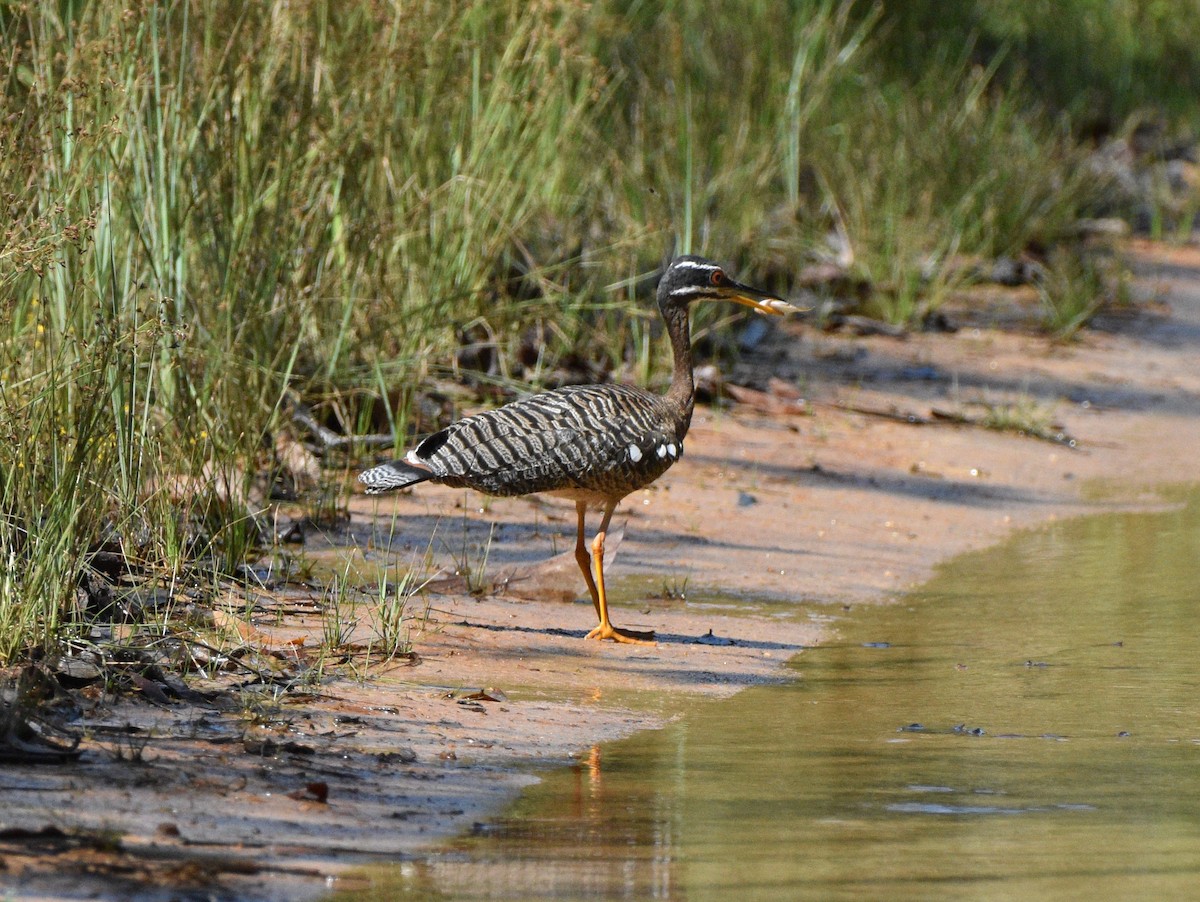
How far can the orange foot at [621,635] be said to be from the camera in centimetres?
588

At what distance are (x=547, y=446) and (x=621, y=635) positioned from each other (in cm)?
66

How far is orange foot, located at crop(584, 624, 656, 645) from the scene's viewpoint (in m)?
5.88

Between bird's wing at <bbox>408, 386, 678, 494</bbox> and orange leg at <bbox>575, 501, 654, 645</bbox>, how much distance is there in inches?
8.2

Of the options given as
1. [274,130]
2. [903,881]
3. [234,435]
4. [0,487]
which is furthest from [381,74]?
[903,881]

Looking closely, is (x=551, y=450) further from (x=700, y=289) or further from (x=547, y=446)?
(x=700, y=289)

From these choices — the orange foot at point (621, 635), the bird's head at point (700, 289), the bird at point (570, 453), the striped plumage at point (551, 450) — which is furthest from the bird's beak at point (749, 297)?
the orange foot at point (621, 635)

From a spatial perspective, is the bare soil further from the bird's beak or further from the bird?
the bird's beak

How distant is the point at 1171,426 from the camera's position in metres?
10.3

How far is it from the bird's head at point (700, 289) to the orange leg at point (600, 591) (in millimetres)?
982

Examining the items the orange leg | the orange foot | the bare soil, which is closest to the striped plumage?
the orange leg

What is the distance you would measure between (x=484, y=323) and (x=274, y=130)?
62.1 inches

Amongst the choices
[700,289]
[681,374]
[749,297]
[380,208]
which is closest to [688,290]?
[700,289]

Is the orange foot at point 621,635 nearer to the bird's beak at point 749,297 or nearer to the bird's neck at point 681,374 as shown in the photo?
the bird's neck at point 681,374

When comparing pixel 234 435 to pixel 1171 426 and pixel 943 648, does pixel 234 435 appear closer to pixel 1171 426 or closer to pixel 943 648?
pixel 943 648
